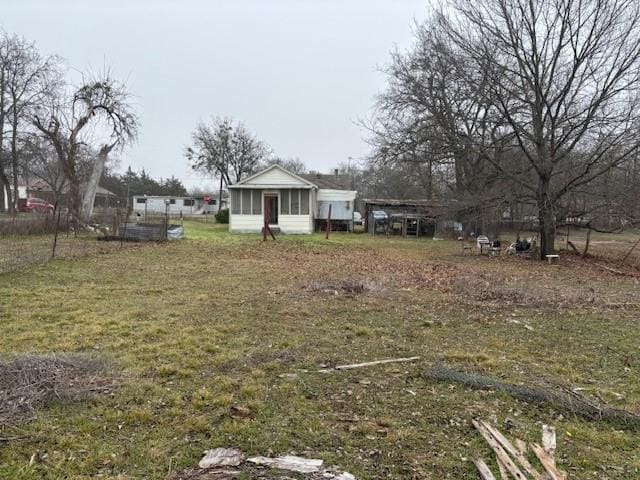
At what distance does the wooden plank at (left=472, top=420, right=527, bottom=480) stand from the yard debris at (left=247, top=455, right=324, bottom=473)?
41.4 inches

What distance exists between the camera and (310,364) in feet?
14.6

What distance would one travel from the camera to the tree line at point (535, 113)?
46.4ft

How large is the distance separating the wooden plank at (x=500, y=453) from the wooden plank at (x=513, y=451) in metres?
0.03

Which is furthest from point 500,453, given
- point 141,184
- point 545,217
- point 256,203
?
point 141,184

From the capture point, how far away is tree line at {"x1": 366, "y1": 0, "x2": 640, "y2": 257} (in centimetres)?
1415

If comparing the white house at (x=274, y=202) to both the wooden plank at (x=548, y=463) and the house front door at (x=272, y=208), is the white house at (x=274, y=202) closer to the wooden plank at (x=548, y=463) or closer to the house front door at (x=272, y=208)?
the house front door at (x=272, y=208)

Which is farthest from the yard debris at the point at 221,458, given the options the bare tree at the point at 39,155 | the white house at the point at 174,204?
the white house at the point at 174,204

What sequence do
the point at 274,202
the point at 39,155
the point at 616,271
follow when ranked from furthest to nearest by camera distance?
the point at 39,155
the point at 274,202
the point at 616,271

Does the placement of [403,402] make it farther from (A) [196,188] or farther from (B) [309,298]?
(A) [196,188]

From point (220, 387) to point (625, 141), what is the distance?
14682mm

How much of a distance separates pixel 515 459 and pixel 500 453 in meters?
0.09

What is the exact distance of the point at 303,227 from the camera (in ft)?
79.3

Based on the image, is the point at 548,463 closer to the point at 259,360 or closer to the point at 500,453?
the point at 500,453

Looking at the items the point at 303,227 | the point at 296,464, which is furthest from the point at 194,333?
the point at 303,227
